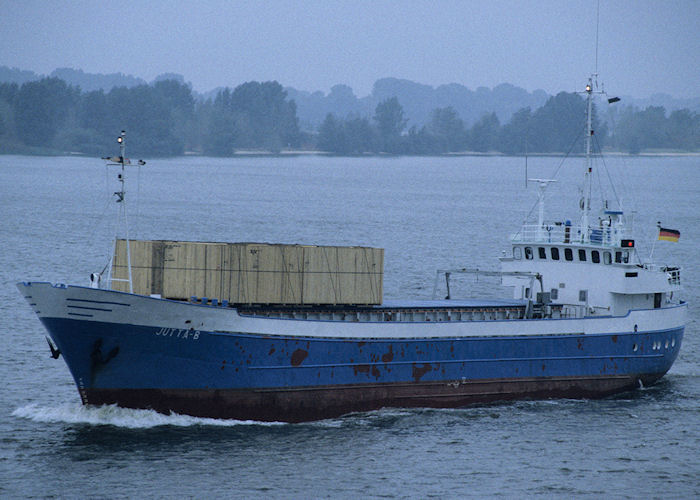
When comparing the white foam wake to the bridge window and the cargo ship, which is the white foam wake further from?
the bridge window

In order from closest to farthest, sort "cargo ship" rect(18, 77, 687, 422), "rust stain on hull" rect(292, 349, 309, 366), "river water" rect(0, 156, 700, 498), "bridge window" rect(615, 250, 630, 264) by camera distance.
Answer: "river water" rect(0, 156, 700, 498)
"cargo ship" rect(18, 77, 687, 422)
"rust stain on hull" rect(292, 349, 309, 366)
"bridge window" rect(615, 250, 630, 264)

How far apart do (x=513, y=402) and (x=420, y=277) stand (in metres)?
26.4

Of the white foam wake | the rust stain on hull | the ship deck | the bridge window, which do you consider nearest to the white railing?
the bridge window

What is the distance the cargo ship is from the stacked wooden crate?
0.16 feet

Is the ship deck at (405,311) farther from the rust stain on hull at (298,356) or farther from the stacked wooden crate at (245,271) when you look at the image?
the rust stain on hull at (298,356)

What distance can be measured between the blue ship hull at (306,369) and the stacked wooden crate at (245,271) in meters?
2.23

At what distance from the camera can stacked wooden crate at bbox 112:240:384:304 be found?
3397 cm

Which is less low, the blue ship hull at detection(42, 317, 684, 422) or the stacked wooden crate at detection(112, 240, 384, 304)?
the stacked wooden crate at detection(112, 240, 384, 304)

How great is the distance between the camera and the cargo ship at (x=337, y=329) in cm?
3212

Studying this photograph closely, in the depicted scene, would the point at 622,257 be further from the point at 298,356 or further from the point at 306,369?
the point at 298,356

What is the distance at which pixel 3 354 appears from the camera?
42.1 meters

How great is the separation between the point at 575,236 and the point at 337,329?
1308 cm

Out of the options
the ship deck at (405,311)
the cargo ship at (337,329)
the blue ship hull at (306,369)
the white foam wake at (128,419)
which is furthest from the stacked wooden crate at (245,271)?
the white foam wake at (128,419)

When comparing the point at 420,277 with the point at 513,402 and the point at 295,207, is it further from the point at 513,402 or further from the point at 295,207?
the point at 295,207
